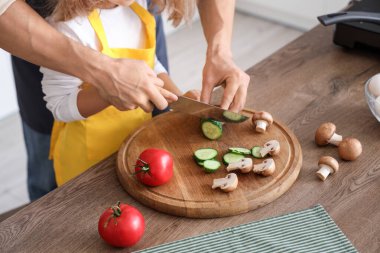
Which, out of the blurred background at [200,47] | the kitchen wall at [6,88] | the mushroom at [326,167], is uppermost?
the mushroom at [326,167]

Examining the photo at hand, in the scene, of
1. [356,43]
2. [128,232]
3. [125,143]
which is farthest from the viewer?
[356,43]

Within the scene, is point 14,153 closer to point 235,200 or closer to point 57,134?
point 57,134

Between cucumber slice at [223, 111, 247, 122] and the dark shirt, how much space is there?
401 mm

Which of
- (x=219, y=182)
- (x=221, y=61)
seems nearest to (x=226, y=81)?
(x=221, y=61)

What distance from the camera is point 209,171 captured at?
1185 millimetres

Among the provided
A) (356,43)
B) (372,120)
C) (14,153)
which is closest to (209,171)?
(372,120)

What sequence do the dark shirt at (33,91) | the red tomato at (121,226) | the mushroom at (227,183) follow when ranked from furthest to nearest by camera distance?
the dark shirt at (33,91) < the mushroom at (227,183) < the red tomato at (121,226)

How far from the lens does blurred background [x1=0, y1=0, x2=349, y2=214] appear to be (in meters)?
2.77

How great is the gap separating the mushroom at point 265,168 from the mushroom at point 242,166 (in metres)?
0.02

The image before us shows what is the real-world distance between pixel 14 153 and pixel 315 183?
1999 millimetres

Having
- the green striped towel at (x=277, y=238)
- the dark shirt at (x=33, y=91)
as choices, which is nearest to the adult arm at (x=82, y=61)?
the green striped towel at (x=277, y=238)

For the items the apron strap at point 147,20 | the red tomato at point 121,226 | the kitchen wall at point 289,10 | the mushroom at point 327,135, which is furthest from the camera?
the kitchen wall at point 289,10

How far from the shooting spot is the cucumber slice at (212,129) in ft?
4.28

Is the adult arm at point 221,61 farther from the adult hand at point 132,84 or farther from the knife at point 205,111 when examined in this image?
the adult hand at point 132,84
